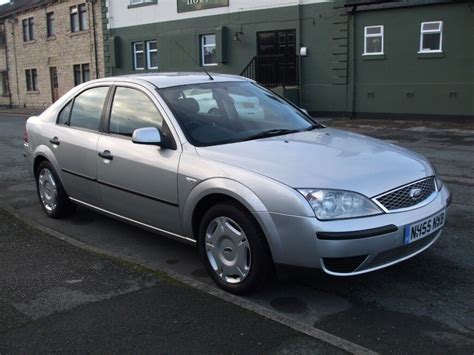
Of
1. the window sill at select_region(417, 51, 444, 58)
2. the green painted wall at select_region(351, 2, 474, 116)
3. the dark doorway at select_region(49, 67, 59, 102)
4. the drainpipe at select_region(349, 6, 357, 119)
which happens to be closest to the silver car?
the green painted wall at select_region(351, 2, 474, 116)

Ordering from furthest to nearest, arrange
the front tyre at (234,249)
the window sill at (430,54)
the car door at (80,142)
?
the window sill at (430,54)
the car door at (80,142)
the front tyre at (234,249)

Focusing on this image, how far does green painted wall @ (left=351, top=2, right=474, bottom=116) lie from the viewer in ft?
55.4

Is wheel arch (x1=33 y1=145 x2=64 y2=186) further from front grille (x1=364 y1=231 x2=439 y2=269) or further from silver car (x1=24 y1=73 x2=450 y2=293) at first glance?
front grille (x1=364 y1=231 x2=439 y2=269)

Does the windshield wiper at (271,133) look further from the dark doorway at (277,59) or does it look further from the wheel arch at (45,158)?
the dark doorway at (277,59)

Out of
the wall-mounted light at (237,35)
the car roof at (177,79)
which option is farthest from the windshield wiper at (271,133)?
the wall-mounted light at (237,35)

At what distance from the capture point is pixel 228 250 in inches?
155

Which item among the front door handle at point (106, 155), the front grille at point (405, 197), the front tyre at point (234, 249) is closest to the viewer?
the front grille at point (405, 197)

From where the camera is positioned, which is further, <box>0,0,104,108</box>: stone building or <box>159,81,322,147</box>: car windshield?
<box>0,0,104,108</box>: stone building

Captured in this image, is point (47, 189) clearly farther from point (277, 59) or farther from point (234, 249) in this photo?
point (277, 59)

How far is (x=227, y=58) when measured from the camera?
74.9 ft

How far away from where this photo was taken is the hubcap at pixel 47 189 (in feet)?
19.8

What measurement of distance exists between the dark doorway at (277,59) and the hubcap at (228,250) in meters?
17.1

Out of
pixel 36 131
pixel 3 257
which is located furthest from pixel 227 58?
pixel 3 257

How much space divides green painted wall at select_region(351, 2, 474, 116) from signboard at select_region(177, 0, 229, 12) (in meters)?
6.35
